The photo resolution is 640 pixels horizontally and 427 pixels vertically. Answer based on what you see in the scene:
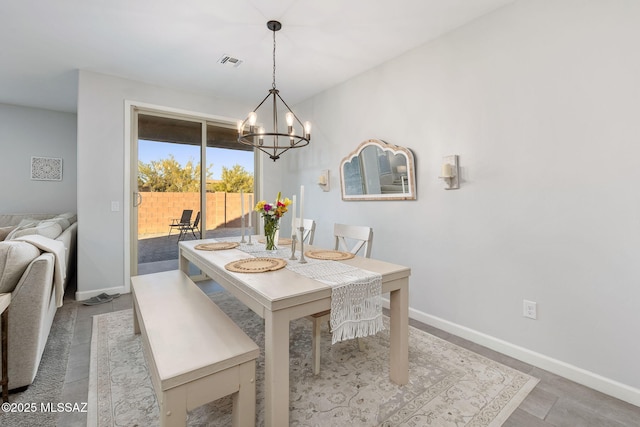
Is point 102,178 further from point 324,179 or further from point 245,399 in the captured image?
point 245,399

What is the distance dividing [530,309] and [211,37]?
3267 millimetres

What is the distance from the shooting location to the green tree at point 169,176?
3.67 meters

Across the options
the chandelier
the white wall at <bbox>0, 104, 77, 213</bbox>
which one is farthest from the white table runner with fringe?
the white wall at <bbox>0, 104, 77, 213</bbox>

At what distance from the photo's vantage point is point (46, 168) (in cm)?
449

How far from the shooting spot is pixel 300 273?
1.62 m

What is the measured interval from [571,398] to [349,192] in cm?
238

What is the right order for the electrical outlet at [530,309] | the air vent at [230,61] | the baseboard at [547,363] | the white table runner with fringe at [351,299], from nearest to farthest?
the white table runner with fringe at [351,299] < the baseboard at [547,363] < the electrical outlet at [530,309] < the air vent at [230,61]

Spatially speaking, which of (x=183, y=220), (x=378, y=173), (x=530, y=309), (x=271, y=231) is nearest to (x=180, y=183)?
(x=183, y=220)

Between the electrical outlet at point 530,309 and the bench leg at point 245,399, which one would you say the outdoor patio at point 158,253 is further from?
the electrical outlet at point 530,309

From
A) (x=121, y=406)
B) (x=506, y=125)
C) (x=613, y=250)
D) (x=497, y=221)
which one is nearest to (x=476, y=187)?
(x=497, y=221)

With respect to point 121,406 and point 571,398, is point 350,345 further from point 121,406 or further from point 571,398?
point 121,406

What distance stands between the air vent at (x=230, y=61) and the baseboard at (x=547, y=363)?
3.09 m

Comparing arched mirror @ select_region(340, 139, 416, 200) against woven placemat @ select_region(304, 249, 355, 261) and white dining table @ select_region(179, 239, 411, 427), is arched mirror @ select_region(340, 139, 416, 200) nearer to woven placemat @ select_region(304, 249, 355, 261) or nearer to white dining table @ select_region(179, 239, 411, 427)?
woven placemat @ select_region(304, 249, 355, 261)

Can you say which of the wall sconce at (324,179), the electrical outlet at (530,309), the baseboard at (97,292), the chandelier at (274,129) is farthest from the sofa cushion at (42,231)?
the electrical outlet at (530,309)
